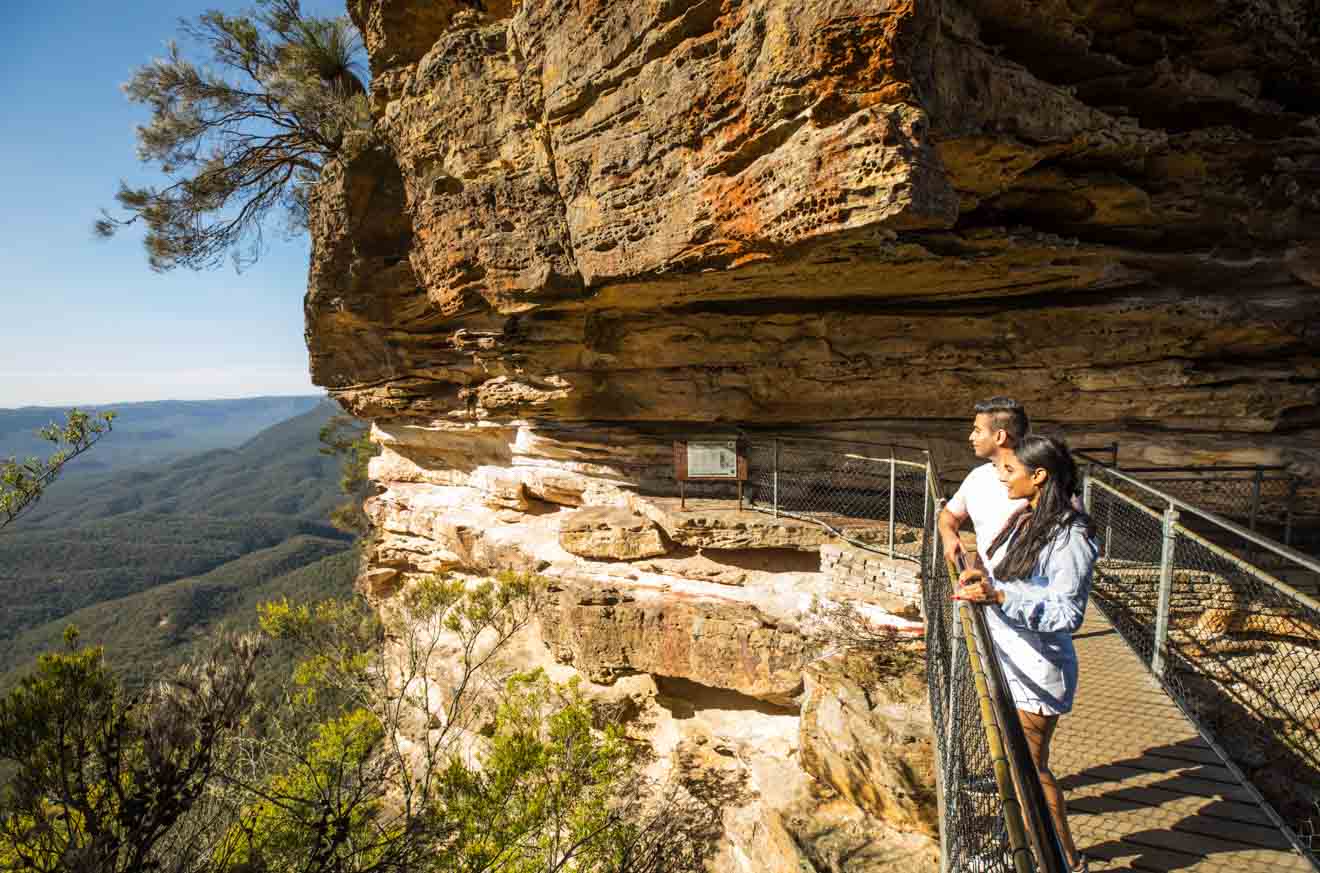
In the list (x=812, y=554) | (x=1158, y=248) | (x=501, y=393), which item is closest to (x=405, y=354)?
(x=501, y=393)

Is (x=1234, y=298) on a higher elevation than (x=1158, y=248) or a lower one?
lower

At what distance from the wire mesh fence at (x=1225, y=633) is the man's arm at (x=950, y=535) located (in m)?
1.22

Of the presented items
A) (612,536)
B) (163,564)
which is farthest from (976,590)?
(163,564)

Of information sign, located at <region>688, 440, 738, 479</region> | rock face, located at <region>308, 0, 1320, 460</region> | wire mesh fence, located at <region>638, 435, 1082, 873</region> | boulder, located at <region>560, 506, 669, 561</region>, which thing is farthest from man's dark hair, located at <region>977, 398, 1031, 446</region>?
boulder, located at <region>560, 506, 669, 561</region>

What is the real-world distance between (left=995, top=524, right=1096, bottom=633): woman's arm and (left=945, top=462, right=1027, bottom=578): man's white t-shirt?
250 mm

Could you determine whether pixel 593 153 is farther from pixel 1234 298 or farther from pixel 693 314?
pixel 1234 298

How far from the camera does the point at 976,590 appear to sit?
2.21 m

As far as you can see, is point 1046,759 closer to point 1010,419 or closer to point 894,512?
point 1010,419

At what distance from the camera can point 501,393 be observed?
9453 millimetres

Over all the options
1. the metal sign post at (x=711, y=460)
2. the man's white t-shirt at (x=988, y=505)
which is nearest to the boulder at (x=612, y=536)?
the metal sign post at (x=711, y=460)

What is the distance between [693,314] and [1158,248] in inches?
201

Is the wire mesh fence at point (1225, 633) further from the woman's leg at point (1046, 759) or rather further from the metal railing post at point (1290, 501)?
the woman's leg at point (1046, 759)

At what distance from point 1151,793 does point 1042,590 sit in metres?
1.75

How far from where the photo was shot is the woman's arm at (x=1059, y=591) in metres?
2.20
